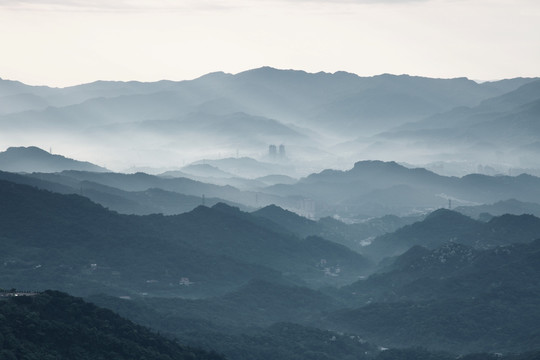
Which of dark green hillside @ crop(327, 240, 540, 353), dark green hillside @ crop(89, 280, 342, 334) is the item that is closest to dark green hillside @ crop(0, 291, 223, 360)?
dark green hillside @ crop(89, 280, 342, 334)

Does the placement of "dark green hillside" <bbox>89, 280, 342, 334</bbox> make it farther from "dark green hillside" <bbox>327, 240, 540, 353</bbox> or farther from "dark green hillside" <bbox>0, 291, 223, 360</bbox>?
"dark green hillside" <bbox>0, 291, 223, 360</bbox>

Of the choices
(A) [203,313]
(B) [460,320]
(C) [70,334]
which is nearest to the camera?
(C) [70,334]

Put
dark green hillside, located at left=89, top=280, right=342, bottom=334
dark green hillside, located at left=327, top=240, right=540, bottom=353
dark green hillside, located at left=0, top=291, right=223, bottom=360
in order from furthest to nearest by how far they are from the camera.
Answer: dark green hillside, located at left=327, top=240, right=540, bottom=353, dark green hillside, located at left=89, top=280, right=342, bottom=334, dark green hillside, located at left=0, top=291, right=223, bottom=360

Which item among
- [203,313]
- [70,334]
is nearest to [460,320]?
[203,313]

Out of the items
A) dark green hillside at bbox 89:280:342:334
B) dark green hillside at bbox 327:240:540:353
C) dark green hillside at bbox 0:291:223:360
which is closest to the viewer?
dark green hillside at bbox 0:291:223:360

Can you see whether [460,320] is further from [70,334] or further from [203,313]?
[70,334]

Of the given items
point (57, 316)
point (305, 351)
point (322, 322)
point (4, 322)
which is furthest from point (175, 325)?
point (4, 322)

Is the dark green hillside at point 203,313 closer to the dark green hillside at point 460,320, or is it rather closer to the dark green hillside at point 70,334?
the dark green hillside at point 460,320

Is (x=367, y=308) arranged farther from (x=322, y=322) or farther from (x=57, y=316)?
(x=57, y=316)
